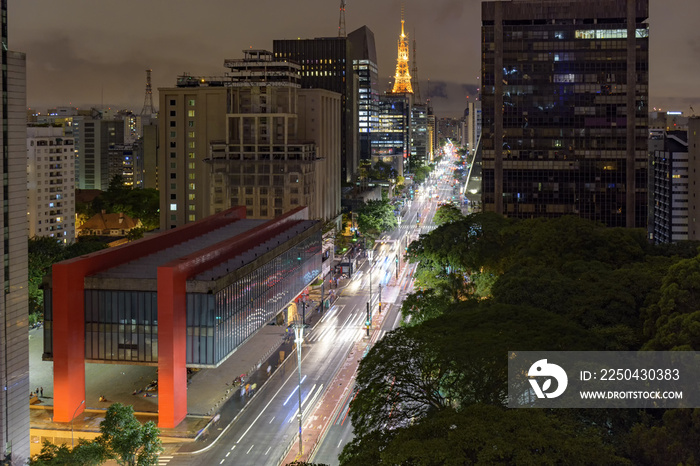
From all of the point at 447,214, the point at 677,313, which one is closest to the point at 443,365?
the point at 677,313

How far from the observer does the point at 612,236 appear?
285 ft

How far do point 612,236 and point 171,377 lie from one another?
44.6m

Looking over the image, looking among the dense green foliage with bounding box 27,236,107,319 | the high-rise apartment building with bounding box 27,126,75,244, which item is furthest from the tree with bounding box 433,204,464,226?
the high-rise apartment building with bounding box 27,126,75,244

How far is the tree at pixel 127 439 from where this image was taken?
54.8m

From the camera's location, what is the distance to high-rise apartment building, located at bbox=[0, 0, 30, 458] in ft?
180

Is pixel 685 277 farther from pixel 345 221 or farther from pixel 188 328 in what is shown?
pixel 345 221

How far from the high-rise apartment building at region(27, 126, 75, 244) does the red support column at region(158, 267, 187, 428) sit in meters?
97.2

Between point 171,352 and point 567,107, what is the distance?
91.7m

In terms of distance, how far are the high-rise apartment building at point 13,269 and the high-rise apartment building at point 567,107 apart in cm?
9678

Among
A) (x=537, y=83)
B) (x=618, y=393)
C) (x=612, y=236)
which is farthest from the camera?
(x=537, y=83)

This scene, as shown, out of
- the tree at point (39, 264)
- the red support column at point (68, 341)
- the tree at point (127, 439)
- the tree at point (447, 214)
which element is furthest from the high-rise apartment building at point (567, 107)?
the tree at point (127, 439)

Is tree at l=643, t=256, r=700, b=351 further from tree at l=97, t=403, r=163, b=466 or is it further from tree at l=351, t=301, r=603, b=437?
tree at l=97, t=403, r=163, b=466

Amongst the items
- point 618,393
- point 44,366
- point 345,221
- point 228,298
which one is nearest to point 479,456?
point 618,393

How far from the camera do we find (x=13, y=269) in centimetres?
5638
